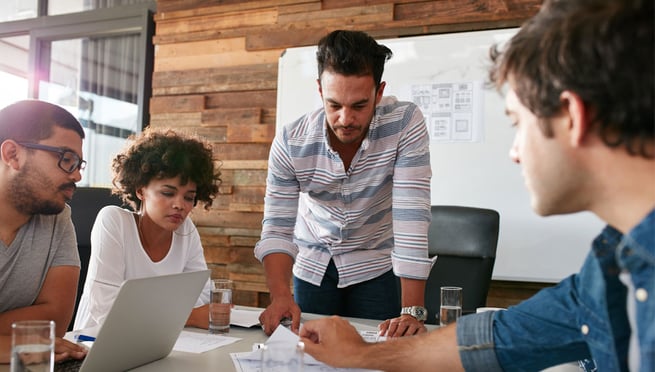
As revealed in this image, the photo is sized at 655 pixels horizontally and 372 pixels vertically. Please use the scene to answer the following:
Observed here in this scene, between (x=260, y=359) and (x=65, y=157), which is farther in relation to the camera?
(x=65, y=157)

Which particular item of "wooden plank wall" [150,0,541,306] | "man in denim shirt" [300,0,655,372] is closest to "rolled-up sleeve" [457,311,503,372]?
"man in denim shirt" [300,0,655,372]

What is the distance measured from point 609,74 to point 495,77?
8.4 inches

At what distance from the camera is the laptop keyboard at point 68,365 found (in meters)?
1.06

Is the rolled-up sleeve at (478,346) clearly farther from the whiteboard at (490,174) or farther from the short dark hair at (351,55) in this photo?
the whiteboard at (490,174)

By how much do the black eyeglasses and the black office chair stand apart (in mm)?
533

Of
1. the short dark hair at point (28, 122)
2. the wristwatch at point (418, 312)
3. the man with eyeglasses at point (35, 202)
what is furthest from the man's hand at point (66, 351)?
the wristwatch at point (418, 312)

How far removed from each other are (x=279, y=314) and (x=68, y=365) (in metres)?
0.55

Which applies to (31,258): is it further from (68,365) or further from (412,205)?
(412,205)

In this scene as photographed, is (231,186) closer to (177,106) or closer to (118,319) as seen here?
(177,106)

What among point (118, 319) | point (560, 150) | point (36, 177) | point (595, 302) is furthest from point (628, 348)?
point (36, 177)

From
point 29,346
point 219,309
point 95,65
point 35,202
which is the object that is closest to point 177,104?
point 95,65

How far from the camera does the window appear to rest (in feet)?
12.4

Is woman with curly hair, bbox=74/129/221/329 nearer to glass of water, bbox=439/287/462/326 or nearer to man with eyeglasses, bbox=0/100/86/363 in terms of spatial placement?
man with eyeglasses, bbox=0/100/86/363

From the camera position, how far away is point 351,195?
190cm
